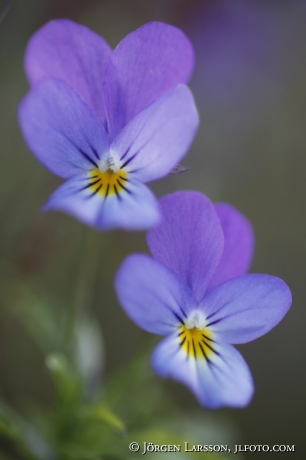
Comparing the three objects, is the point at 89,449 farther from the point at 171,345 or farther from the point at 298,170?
the point at 298,170

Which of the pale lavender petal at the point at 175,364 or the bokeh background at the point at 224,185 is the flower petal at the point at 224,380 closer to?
the pale lavender petal at the point at 175,364

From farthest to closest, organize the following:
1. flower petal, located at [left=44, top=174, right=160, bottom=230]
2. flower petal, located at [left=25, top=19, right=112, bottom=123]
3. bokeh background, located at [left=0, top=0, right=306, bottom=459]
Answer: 1. bokeh background, located at [left=0, top=0, right=306, bottom=459]
2. flower petal, located at [left=25, top=19, right=112, bottom=123]
3. flower petal, located at [left=44, top=174, right=160, bottom=230]

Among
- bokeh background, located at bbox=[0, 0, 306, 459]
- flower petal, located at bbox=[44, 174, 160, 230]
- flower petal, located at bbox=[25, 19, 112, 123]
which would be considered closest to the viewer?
flower petal, located at bbox=[44, 174, 160, 230]

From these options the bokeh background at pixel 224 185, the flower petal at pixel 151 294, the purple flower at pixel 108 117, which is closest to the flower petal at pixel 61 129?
the purple flower at pixel 108 117

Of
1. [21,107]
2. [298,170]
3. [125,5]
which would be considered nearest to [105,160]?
[21,107]

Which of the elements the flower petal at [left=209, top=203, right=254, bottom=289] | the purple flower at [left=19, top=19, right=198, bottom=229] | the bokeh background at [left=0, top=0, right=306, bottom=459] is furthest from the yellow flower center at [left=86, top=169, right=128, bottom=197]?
the bokeh background at [left=0, top=0, right=306, bottom=459]

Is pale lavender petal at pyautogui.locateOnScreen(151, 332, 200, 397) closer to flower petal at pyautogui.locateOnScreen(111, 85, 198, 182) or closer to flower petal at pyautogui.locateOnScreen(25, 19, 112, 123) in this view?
flower petal at pyautogui.locateOnScreen(111, 85, 198, 182)
